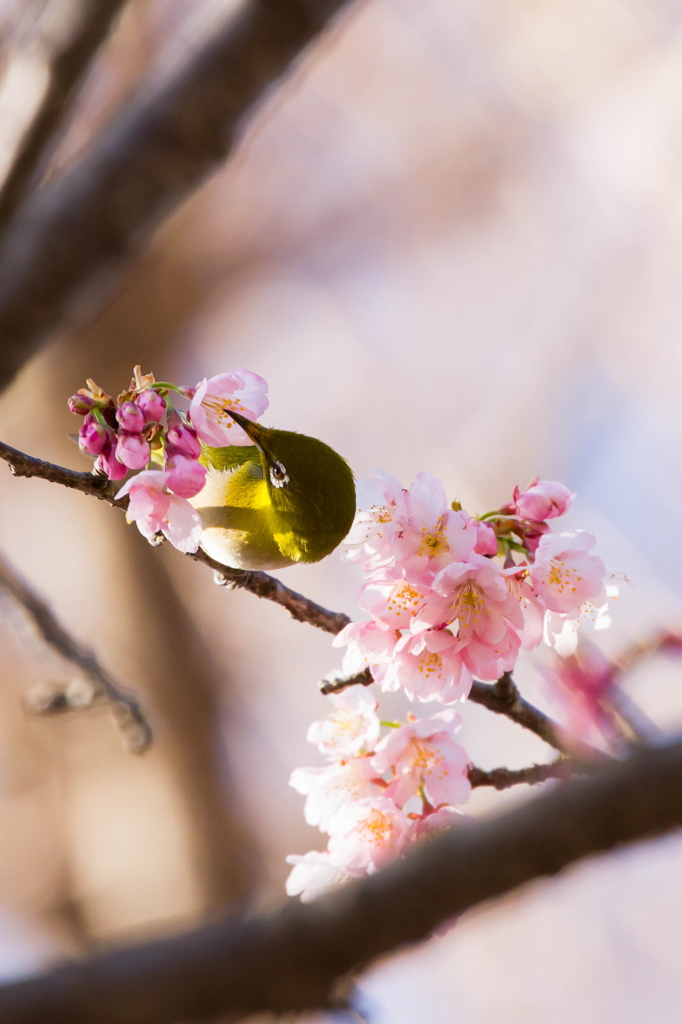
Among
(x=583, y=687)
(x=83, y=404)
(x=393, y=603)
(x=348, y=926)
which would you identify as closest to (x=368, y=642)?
(x=393, y=603)

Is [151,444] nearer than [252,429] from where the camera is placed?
Yes

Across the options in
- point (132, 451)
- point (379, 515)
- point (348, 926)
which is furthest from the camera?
point (379, 515)

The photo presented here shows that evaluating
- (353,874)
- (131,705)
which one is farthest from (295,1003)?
(131,705)

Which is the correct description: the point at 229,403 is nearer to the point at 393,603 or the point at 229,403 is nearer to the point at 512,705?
the point at 393,603

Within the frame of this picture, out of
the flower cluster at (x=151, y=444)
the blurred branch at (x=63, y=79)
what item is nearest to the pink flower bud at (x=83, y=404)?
the flower cluster at (x=151, y=444)

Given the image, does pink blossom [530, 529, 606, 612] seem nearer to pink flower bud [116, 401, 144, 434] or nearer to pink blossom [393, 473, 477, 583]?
pink blossom [393, 473, 477, 583]

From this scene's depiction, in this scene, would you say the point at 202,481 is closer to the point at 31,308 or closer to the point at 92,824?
the point at 31,308

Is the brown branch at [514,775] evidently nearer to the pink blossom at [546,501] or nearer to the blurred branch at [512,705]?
the blurred branch at [512,705]

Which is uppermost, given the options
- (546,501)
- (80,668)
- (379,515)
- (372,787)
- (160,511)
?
(546,501)
